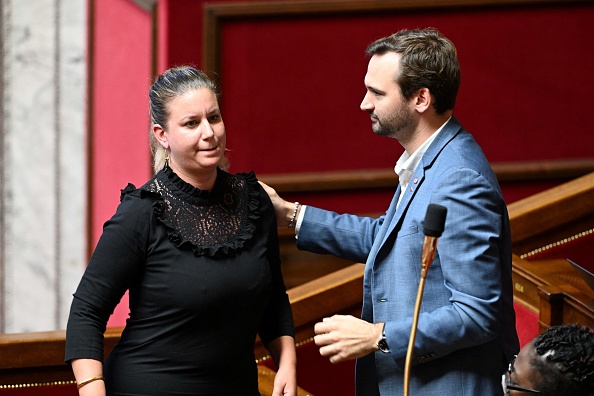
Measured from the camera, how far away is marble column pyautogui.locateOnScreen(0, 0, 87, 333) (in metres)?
5.23

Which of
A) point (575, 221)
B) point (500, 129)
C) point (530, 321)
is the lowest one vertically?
point (530, 321)

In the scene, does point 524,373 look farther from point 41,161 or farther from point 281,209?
point 41,161

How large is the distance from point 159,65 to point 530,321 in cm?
176

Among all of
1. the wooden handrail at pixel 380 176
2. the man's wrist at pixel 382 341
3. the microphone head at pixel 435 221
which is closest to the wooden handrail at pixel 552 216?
the wooden handrail at pixel 380 176

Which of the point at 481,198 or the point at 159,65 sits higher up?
the point at 159,65

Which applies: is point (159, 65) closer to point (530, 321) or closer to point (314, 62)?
point (314, 62)

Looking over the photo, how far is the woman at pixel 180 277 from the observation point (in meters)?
2.07

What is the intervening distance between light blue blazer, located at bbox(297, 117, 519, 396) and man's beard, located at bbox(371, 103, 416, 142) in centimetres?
6

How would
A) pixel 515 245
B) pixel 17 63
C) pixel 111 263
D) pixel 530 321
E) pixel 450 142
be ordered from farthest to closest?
pixel 17 63, pixel 515 245, pixel 530 321, pixel 450 142, pixel 111 263

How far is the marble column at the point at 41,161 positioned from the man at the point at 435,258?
10.4 feet

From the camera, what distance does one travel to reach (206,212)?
7.16 ft

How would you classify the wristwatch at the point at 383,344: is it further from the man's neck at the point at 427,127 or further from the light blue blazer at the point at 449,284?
the man's neck at the point at 427,127

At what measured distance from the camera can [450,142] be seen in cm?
224

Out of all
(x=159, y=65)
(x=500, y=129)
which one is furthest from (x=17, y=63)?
(x=500, y=129)
